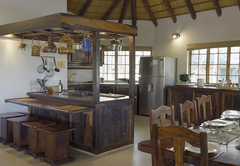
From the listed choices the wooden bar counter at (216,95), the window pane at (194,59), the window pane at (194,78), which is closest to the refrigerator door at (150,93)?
the wooden bar counter at (216,95)

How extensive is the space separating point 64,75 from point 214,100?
3477mm

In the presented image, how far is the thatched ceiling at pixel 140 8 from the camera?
663 centimetres

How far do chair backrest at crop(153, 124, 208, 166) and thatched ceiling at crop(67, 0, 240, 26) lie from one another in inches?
211

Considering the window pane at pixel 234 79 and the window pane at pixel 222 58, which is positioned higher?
the window pane at pixel 222 58

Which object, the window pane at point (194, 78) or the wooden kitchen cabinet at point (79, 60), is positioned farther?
the window pane at point (194, 78)

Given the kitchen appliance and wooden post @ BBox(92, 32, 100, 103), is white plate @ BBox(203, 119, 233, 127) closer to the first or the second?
wooden post @ BBox(92, 32, 100, 103)

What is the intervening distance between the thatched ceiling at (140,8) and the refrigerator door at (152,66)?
1.20 metres

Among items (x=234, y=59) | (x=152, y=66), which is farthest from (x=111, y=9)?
(x=234, y=59)

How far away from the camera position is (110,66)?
318 inches

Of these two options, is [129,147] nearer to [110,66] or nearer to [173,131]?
[173,131]

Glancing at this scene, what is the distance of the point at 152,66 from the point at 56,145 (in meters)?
A: 4.01

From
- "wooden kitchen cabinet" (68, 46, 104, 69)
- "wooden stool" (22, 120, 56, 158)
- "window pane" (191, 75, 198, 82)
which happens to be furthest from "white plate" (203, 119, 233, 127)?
"wooden kitchen cabinet" (68, 46, 104, 69)

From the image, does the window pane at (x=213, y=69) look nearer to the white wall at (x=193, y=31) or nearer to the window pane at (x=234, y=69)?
the window pane at (x=234, y=69)

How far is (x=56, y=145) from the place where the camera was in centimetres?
357
